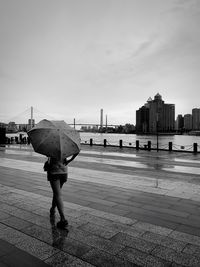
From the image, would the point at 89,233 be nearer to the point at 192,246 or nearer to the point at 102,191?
the point at 192,246

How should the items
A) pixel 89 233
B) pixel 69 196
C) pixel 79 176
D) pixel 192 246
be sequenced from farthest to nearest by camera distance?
pixel 79 176, pixel 69 196, pixel 89 233, pixel 192 246

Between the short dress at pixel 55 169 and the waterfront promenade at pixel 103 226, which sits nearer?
the waterfront promenade at pixel 103 226

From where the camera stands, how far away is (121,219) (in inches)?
195

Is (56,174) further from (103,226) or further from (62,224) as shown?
(103,226)

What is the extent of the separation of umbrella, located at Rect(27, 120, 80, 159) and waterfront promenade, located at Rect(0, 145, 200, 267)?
1.41 meters

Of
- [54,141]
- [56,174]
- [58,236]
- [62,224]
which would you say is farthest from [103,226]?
[54,141]

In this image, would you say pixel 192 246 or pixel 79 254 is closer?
pixel 79 254

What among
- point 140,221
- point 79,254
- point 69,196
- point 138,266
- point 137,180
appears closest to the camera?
point 138,266

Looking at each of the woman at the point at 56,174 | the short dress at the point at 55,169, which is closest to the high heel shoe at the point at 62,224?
the woman at the point at 56,174

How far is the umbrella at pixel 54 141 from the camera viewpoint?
13.1 ft

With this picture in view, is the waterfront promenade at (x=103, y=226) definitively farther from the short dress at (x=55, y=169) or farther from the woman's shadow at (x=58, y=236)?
the short dress at (x=55, y=169)

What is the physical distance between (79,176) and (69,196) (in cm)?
295

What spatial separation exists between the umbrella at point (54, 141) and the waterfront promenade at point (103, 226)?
1412mm

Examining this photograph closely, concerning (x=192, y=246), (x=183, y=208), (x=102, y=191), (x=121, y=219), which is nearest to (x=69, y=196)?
(x=102, y=191)
